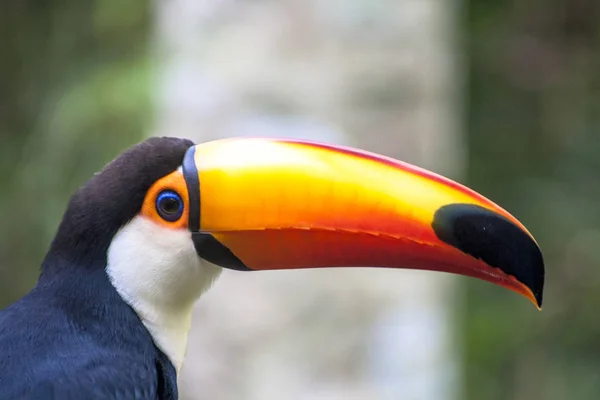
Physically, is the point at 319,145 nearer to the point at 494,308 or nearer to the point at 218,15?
the point at 218,15

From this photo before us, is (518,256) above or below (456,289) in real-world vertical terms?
above

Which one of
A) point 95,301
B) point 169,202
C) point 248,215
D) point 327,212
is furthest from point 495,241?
point 95,301

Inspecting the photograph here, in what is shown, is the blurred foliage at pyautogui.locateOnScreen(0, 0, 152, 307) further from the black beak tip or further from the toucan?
the black beak tip

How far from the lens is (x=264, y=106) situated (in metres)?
2.05

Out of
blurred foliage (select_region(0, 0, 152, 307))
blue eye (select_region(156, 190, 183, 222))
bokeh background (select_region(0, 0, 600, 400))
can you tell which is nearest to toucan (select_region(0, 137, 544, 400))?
blue eye (select_region(156, 190, 183, 222))

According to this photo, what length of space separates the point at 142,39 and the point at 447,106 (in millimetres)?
1844

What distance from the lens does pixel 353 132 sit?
2.06m

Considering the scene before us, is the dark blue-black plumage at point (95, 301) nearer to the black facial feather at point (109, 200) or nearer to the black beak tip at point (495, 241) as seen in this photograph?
the black facial feather at point (109, 200)

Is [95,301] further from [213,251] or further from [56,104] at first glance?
[56,104]

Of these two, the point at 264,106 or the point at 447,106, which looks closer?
the point at 264,106

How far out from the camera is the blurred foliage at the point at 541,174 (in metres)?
3.43

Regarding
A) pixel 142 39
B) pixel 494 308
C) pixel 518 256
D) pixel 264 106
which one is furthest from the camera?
pixel 142 39

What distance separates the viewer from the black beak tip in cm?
129

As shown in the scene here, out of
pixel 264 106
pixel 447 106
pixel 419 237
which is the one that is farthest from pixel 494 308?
pixel 419 237
